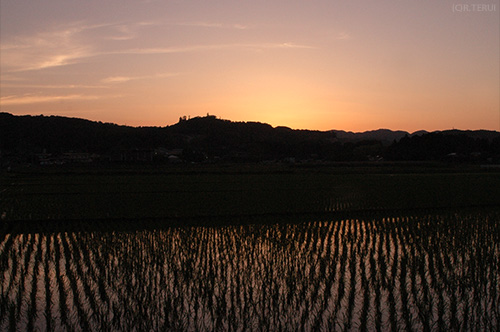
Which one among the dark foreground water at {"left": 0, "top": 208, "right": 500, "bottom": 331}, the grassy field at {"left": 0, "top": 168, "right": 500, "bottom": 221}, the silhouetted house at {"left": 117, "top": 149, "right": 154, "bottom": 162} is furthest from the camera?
the silhouetted house at {"left": 117, "top": 149, "right": 154, "bottom": 162}

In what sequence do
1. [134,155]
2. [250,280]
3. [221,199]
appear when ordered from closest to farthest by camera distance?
[250,280], [221,199], [134,155]

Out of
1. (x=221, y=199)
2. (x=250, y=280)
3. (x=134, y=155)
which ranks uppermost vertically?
(x=134, y=155)

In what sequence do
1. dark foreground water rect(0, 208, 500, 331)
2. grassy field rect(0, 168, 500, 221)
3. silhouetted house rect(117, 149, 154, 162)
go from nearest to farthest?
1. dark foreground water rect(0, 208, 500, 331)
2. grassy field rect(0, 168, 500, 221)
3. silhouetted house rect(117, 149, 154, 162)

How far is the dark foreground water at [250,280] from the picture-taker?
18.0ft

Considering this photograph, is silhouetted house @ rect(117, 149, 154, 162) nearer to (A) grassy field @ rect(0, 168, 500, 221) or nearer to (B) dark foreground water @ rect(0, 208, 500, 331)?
(A) grassy field @ rect(0, 168, 500, 221)

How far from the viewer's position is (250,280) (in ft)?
23.5

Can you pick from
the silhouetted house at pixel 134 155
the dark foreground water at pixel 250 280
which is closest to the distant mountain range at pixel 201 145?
the silhouetted house at pixel 134 155

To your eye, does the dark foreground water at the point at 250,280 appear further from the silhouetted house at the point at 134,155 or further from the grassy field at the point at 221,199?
the silhouetted house at the point at 134,155

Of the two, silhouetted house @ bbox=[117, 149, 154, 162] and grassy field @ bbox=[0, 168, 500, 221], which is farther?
silhouetted house @ bbox=[117, 149, 154, 162]

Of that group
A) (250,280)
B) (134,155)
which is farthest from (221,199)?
(134,155)

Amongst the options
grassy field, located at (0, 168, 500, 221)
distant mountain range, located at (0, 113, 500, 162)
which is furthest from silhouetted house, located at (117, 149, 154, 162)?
grassy field, located at (0, 168, 500, 221)

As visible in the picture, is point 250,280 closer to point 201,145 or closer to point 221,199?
point 221,199

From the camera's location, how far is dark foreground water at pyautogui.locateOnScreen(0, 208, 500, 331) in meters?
5.50

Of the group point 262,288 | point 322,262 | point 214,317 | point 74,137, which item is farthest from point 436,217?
point 74,137
